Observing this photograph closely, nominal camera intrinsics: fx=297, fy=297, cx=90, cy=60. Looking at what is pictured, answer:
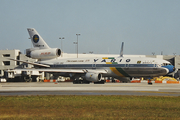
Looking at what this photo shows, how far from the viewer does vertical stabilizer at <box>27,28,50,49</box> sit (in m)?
66.3

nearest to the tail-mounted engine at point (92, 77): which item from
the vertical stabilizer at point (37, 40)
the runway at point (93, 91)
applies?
the runway at point (93, 91)

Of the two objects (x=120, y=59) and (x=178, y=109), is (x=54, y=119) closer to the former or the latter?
(x=178, y=109)

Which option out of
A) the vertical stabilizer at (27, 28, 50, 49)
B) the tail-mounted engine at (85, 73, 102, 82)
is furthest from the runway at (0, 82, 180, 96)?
the vertical stabilizer at (27, 28, 50, 49)

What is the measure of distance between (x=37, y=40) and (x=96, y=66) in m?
15.4

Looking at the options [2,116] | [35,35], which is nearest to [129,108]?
[2,116]

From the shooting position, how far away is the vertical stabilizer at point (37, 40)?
218 feet

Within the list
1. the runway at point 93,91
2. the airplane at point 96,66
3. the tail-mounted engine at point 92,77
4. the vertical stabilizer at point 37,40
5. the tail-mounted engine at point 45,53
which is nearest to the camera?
the runway at point 93,91

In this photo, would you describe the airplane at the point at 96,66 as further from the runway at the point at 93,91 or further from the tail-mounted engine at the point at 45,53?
the runway at the point at 93,91

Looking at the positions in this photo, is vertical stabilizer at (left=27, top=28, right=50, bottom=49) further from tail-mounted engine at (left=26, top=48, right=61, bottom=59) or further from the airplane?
tail-mounted engine at (left=26, top=48, right=61, bottom=59)

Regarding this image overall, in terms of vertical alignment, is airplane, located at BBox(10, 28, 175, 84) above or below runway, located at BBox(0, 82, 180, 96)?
above

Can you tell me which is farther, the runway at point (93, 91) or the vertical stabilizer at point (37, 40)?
the vertical stabilizer at point (37, 40)

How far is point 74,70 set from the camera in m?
58.4

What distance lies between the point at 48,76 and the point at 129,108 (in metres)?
83.4

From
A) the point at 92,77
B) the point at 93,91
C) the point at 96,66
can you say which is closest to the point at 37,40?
the point at 96,66
